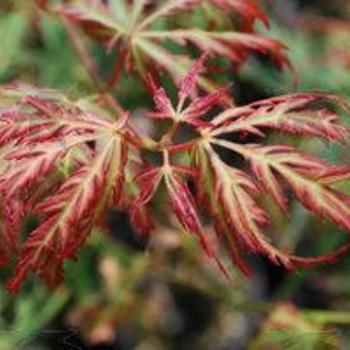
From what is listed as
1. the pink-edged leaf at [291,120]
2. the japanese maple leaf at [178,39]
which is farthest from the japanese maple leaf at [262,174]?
the japanese maple leaf at [178,39]

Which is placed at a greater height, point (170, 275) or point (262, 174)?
point (262, 174)

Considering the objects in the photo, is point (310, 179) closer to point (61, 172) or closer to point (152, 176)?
point (152, 176)

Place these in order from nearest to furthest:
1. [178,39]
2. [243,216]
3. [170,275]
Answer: [243,216], [178,39], [170,275]

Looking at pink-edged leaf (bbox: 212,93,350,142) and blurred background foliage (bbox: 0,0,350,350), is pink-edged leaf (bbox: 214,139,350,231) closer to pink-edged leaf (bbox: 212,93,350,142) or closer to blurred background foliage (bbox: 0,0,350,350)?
pink-edged leaf (bbox: 212,93,350,142)

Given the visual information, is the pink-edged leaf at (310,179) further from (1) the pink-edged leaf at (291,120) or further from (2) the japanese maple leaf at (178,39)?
(2) the japanese maple leaf at (178,39)

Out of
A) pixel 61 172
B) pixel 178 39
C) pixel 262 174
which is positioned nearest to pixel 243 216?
pixel 262 174

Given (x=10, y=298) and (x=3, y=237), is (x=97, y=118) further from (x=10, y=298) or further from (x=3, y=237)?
(x=10, y=298)

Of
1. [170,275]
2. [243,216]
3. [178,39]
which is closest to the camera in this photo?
[243,216]

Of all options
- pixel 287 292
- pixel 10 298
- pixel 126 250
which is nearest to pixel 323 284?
pixel 287 292
